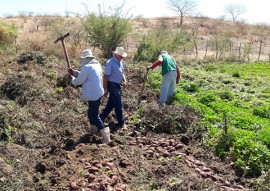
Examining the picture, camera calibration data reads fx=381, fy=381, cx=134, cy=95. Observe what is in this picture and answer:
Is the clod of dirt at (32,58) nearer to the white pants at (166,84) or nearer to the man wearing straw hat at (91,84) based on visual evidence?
the white pants at (166,84)

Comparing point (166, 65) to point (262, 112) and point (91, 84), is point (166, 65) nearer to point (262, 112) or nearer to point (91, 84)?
point (262, 112)

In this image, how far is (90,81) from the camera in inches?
269

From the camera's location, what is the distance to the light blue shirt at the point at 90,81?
678cm

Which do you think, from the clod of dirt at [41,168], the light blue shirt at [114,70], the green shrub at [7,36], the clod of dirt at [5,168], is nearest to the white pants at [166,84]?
the light blue shirt at [114,70]

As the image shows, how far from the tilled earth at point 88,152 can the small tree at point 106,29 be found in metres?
9.14

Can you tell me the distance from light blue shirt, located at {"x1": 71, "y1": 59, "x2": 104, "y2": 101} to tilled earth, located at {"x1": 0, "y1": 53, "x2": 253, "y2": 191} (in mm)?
821

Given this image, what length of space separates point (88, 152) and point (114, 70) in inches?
80.0

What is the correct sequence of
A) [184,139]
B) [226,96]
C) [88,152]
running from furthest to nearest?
[226,96] → [184,139] → [88,152]

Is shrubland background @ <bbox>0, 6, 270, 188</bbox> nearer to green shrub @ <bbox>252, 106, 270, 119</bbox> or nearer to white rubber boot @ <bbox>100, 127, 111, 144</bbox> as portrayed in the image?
green shrub @ <bbox>252, 106, 270, 119</bbox>

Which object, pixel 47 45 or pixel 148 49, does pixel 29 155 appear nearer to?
pixel 47 45

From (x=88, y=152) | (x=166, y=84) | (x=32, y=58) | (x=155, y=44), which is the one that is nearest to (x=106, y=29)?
(x=155, y=44)

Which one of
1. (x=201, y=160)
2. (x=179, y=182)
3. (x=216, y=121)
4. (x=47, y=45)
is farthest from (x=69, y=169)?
(x=47, y=45)

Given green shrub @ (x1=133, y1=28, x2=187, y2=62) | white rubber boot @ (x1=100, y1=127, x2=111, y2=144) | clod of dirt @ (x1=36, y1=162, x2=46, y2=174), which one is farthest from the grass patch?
green shrub @ (x1=133, y1=28, x2=187, y2=62)

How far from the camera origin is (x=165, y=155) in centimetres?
657
